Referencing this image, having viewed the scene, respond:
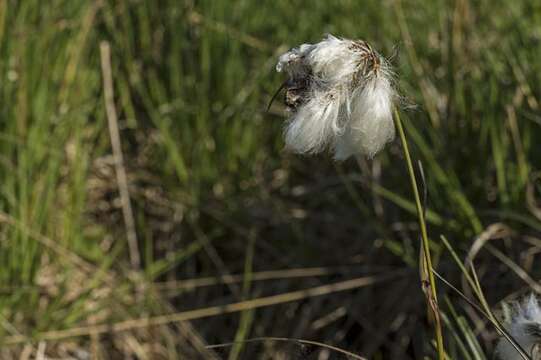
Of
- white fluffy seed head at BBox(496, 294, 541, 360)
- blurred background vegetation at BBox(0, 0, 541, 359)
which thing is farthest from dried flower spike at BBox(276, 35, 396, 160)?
blurred background vegetation at BBox(0, 0, 541, 359)

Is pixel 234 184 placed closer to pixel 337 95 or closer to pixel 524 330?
pixel 524 330

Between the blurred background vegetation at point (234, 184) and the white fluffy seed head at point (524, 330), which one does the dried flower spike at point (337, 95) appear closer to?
the white fluffy seed head at point (524, 330)

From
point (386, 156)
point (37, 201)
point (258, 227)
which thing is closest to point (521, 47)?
point (386, 156)

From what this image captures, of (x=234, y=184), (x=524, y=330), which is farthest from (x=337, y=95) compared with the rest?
(x=234, y=184)

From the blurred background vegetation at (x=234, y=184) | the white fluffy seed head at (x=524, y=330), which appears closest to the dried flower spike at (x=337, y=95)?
the white fluffy seed head at (x=524, y=330)

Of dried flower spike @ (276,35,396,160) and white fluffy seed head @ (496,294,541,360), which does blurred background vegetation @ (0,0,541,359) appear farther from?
dried flower spike @ (276,35,396,160)
